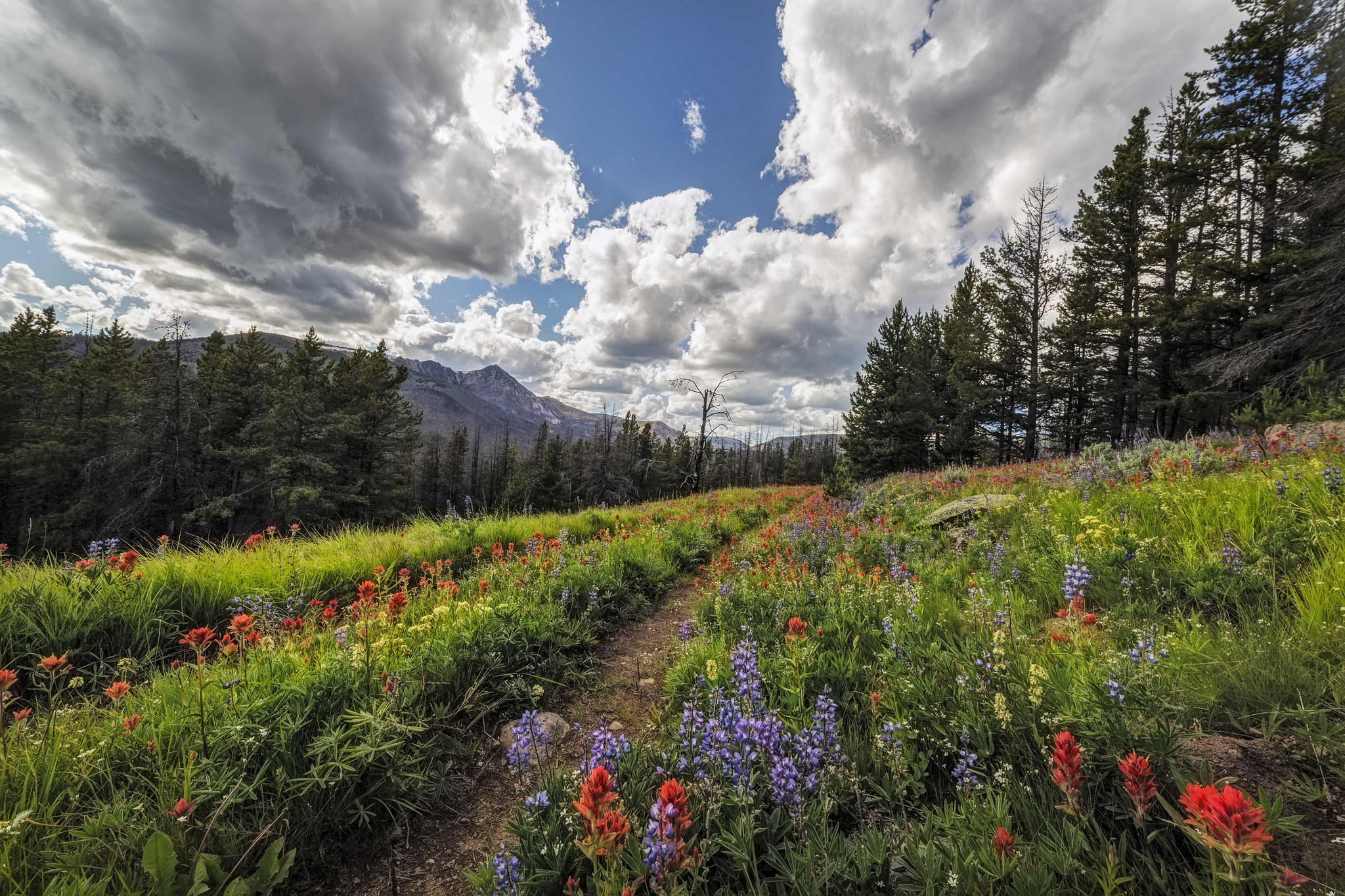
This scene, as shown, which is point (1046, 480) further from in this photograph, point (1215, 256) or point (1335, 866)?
point (1215, 256)

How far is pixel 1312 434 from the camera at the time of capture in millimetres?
5871

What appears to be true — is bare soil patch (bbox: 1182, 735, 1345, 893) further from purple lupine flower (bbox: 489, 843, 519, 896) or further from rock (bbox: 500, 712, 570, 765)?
rock (bbox: 500, 712, 570, 765)

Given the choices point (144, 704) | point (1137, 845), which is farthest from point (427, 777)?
point (1137, 845)

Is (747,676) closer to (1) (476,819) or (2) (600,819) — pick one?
(2) (600,819)

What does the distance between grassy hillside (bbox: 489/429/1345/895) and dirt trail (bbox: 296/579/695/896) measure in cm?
52

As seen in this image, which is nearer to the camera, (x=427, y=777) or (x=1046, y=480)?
(x=427, y=777)

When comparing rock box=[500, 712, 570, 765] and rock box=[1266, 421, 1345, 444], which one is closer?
rock box=[500, 712, 570, 765]

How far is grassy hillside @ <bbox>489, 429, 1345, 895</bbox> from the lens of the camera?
152cm

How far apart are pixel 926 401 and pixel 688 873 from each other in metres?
27.2

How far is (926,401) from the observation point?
24.8 metres

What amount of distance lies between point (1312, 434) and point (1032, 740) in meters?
7.69

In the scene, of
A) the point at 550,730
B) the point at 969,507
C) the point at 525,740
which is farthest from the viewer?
the point at 969,507

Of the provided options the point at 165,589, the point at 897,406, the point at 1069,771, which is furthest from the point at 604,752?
the point at 897,406

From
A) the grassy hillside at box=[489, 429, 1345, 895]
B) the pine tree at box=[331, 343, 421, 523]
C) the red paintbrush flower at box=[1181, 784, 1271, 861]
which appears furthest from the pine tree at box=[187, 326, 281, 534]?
the red paintbrush flower at box=[1181, 784, 1271, 861]
